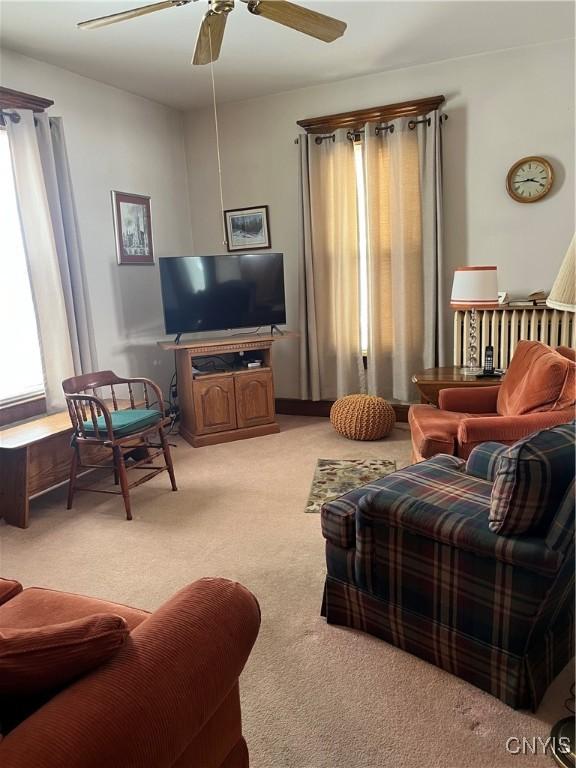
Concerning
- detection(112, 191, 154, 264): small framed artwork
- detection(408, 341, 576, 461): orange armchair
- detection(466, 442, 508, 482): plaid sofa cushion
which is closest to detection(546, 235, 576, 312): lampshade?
detection(466, 442, 508, 482): plaid sofa cushion

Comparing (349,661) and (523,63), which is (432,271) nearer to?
(523,63)

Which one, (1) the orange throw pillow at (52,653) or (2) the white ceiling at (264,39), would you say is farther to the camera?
(2) the white ceiling at (264,39)

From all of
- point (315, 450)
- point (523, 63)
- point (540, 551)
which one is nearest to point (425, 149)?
point (523, 63)

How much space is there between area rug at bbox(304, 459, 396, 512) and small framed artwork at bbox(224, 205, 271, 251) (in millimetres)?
2261

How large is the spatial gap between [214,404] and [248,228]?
176cm

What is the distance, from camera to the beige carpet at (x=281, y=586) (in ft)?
5.24

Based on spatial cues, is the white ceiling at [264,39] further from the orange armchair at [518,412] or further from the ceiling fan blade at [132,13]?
the orange armchair at [518,412]

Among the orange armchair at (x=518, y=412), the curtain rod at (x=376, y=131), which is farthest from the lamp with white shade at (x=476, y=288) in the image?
the curtain rod at (x=376, y=131)

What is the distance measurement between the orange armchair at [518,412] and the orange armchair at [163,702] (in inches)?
70.6

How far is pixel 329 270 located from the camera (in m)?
4.87

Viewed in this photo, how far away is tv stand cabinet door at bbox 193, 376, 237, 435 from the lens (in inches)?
173

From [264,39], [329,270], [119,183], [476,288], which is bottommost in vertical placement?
[476,288]

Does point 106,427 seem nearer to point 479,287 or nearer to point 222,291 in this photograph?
point 222,291

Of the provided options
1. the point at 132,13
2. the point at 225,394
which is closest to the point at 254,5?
the point at 132,13
